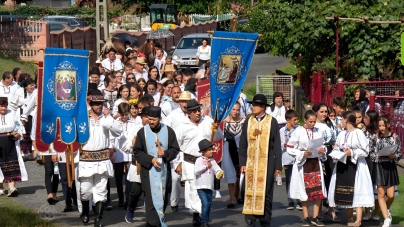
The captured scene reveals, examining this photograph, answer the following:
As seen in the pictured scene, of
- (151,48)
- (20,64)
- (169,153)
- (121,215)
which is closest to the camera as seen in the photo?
(169,153)

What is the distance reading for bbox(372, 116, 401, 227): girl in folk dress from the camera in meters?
12.7

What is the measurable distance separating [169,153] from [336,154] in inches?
89.0

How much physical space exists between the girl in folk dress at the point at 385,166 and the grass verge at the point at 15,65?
2038 centimetres

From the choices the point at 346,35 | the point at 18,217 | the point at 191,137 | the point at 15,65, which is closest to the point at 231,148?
the point at 191,137

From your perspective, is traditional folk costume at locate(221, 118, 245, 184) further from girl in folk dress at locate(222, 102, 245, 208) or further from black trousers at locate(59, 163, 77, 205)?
black trousers at locate(59, 163, 77, 205)

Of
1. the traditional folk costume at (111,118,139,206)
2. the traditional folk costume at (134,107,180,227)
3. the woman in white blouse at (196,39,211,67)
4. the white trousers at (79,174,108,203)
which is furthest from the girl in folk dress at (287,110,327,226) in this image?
the woman in white blouse at (196,39,211,67)

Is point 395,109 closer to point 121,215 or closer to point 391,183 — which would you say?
point 391,183

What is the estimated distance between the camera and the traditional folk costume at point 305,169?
499 inches

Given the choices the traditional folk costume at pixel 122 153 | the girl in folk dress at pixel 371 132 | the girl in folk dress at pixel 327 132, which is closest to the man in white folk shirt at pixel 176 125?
the traditional folk costume at pixel 122 153

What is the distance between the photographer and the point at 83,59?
12.6 metres

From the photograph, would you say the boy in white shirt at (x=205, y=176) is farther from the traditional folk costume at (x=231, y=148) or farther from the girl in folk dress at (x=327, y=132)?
the traditional folk costume at (x=231, y=148)

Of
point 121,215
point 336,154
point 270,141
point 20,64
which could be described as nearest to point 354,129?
point 336,154

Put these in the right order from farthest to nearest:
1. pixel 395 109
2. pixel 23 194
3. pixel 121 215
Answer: pixel 395 109 → pixel 23 194 → pixel 121 215

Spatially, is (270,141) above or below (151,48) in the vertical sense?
below
